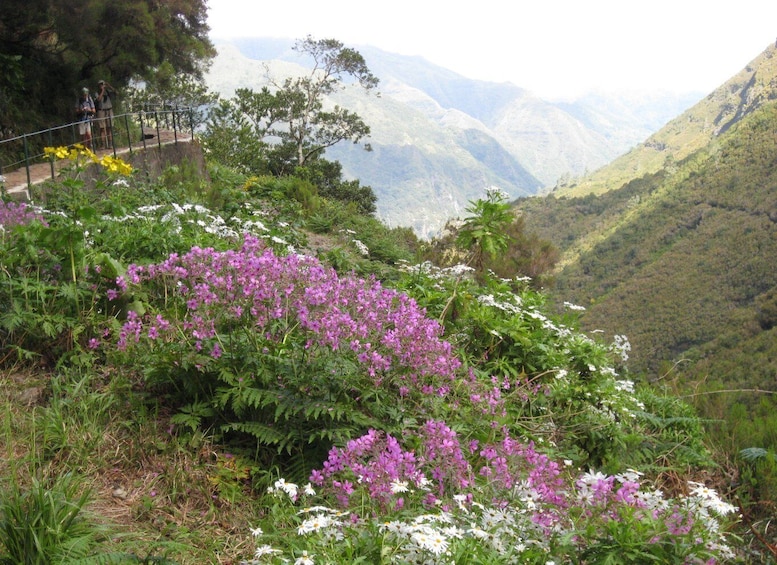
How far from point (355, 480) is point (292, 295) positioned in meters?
1.08

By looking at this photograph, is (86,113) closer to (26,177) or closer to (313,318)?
(26,177)

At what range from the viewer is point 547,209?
152375 mm

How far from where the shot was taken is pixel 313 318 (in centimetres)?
305

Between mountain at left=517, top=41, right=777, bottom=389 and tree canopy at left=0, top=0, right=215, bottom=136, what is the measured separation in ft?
126

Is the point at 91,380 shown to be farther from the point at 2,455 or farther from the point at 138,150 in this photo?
the point at 138,150

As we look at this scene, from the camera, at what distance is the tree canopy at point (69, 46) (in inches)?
509

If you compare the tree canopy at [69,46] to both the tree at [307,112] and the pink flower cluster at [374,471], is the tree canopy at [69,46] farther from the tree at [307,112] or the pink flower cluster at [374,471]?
the tree at [307,112]

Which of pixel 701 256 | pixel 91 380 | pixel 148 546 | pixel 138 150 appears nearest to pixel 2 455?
pixel 91 380

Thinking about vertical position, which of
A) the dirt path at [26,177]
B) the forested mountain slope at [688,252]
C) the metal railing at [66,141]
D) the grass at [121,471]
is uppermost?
the metal railing at [66,141]

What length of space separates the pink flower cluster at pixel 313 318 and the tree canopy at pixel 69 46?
12305 millimetres

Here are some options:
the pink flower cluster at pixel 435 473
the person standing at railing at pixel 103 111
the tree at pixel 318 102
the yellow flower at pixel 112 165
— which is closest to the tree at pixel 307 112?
the tree at pixel 318 102

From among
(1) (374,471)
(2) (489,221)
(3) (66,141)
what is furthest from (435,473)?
(3) (66,141)

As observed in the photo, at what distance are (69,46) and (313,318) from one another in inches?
563

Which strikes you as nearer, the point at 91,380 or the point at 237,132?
the point at 91,380
